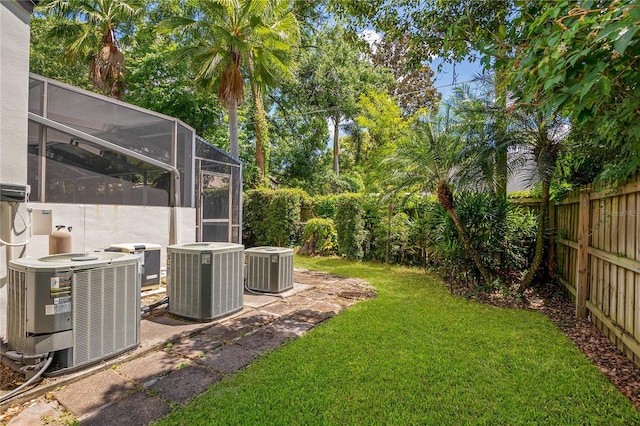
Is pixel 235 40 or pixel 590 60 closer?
pixel 590 60

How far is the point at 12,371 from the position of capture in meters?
2.62

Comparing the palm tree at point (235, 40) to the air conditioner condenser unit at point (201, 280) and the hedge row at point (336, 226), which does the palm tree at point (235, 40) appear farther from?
the air conditioner condenser unit at point (201, 280)

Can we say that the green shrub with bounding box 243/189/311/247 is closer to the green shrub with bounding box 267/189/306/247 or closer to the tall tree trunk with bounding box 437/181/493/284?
the green shrub with bounding box 267/189/306/247

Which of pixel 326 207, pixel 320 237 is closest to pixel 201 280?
pixel 320 237

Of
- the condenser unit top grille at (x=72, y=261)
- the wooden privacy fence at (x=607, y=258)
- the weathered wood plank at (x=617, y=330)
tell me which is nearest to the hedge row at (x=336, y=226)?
the wooden privacy fence at (x=607, y=258)

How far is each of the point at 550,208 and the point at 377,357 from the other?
4.79 meters

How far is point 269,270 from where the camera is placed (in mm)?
5367

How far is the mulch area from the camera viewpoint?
110 inches

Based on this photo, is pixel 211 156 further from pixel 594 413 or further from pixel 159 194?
pixel 594 413

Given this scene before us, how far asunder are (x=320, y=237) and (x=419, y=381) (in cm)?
731

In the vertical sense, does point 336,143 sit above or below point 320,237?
above

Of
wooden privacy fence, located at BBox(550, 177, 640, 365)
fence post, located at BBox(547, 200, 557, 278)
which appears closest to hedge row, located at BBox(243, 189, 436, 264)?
fence post, located at BBox(547, 200, 557, 278)

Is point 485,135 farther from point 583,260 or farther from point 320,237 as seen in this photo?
point 320,237

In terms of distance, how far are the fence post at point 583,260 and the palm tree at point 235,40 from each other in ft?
24.9
